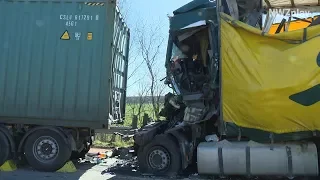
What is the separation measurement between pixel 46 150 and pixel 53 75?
1.54 m

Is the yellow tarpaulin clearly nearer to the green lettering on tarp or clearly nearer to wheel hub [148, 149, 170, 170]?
the green lettering on tarp

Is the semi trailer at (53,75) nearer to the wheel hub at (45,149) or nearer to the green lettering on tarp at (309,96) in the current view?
the wheel hub at (45,149)

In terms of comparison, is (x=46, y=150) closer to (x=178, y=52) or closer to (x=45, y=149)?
(x=45, y=149)

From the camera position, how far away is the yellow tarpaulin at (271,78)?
278 inches

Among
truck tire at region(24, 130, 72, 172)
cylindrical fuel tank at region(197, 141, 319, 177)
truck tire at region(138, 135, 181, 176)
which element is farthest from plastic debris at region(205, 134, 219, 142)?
truck tire at region(24, 130, 72, 172)

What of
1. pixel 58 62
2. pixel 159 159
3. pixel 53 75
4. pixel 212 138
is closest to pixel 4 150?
pixel 53 75

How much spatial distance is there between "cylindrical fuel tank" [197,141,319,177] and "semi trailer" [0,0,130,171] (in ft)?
7.12

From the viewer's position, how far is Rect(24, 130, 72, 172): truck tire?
27.4ft

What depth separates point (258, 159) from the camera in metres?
7.44

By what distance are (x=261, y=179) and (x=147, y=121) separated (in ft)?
10.1

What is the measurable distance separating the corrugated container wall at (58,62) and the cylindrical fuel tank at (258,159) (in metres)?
2.21

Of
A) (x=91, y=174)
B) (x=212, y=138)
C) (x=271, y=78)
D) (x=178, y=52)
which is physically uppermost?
(x=178, y=52)

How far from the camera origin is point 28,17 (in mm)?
8586

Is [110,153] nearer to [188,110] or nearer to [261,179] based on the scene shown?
[188,110]
